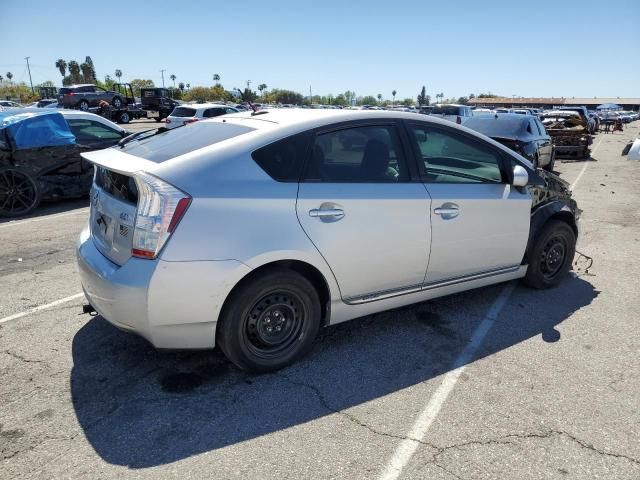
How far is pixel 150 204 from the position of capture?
2814mm

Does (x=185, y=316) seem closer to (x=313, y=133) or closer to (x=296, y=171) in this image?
(x=296, y=171)

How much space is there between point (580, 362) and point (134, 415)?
9.90 feet

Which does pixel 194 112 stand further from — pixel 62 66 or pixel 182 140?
pixel 62 66

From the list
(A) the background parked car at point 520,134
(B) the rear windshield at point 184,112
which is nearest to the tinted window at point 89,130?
(A) the background parked car at point 520,134

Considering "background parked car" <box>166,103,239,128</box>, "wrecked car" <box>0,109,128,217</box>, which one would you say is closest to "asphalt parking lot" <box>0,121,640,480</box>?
"wrecked car" <box>0,109,128,217</box>

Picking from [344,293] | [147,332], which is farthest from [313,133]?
[147,332]

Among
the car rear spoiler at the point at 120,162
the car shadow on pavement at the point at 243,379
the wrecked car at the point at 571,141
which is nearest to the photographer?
the car shadow on pavement at the point at 243,379

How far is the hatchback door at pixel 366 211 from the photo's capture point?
3.22 meters

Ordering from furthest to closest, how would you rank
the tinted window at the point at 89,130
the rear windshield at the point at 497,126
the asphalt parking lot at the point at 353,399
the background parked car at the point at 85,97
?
1. the background parked car at the point at 85,97
2. the rear windshield at the point at 497,126
3. the tinted window at the point at 89,130
4. the asphalt parking lot at the point at 353,399

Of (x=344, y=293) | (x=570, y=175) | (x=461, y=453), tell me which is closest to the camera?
(x=461, y=453)

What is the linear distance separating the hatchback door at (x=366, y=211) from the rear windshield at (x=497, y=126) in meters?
8.68

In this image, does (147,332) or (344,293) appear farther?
(344,293)

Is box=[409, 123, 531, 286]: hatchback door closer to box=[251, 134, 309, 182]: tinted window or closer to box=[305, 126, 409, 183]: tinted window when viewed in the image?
box=[305, 126, 409, 183]: tinted window

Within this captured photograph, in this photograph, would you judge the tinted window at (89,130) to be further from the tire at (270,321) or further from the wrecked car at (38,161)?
the tire at (270,321)
